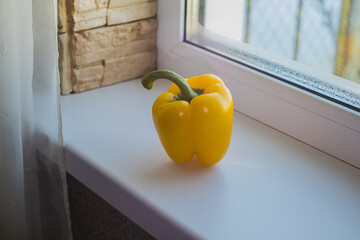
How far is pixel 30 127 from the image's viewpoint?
107 cm

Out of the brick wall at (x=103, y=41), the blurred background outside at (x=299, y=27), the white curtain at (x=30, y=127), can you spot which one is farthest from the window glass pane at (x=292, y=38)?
the white curtain at (x=30, y=127)

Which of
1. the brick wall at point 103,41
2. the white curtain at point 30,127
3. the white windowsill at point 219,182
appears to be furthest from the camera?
the brick wall at point 103,41

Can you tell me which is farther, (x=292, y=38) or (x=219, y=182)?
(x=292, y=38)

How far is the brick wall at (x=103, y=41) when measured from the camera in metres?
1.21

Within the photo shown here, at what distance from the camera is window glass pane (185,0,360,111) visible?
3.33ft

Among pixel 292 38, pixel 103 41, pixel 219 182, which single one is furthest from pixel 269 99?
pixel 103 41

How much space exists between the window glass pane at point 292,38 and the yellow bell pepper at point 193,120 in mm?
214

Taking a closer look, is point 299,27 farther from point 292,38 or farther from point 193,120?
point 193,120

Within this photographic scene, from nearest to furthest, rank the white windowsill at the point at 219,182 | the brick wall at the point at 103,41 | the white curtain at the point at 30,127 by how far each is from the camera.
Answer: the white windowsill at the point at 219,182, the white curtain at the point at 30,127, the brick wall at the point at 103,41

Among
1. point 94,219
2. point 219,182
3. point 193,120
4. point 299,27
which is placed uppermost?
point 299,27

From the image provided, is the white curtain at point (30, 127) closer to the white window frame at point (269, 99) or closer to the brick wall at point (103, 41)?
the brick wall at point (103, 41)

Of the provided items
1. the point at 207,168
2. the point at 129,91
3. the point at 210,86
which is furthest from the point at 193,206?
the point at 129,91

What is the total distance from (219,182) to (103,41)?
494 mm

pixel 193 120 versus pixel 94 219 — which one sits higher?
pixel 193 120
